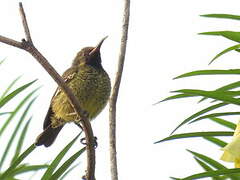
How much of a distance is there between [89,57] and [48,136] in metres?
0.98

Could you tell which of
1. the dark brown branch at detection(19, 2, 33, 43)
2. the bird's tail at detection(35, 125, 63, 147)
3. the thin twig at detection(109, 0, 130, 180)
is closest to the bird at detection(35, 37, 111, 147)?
the bird's tail at detection(35, 125, 63, 147)

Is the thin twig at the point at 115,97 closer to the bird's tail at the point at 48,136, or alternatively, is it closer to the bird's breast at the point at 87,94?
the bird's breast at the point at 87,94

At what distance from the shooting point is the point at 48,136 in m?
4.96

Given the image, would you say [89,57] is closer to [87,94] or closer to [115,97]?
[87,94]

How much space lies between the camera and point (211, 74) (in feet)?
6.78

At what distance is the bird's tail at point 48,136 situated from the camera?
16.0ft

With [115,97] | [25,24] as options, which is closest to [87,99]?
[115,97]

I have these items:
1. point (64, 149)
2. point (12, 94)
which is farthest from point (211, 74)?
point (12, 94)

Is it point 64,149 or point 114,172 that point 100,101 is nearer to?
point 64,149

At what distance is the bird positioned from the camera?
482 centimetres

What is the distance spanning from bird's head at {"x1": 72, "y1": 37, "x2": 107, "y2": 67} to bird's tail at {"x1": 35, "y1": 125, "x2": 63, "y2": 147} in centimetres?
74

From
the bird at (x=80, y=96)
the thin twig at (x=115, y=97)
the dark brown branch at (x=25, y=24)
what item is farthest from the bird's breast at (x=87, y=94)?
the dark brown branch at (x=25, y=24)

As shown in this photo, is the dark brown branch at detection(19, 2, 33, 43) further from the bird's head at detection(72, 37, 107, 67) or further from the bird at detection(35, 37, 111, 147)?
the bird's head at detection(72, 37, 107, 67)

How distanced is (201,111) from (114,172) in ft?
1.30
